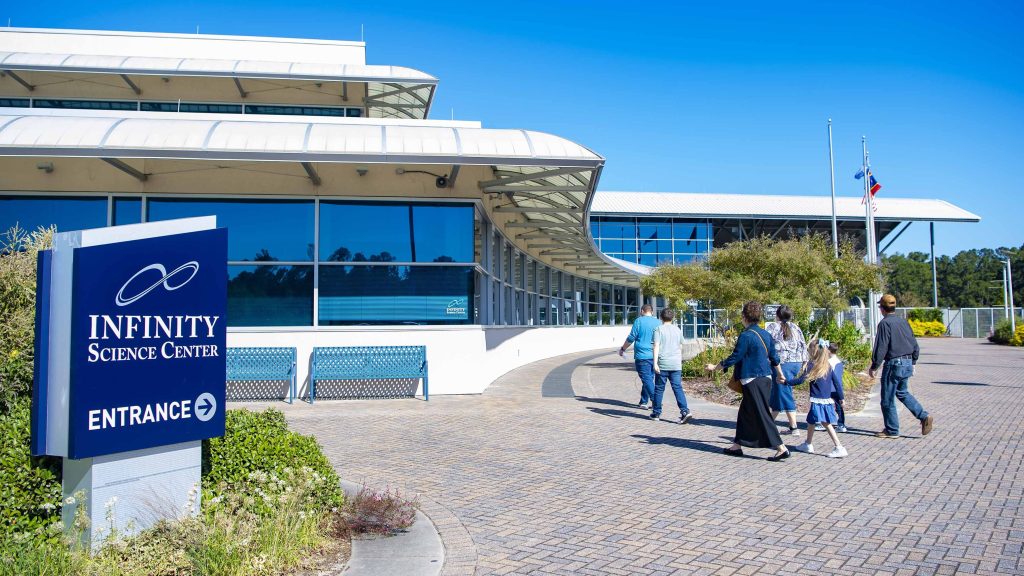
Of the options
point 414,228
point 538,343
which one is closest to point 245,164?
point 414,228

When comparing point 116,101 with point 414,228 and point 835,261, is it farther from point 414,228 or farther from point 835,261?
point 835,261

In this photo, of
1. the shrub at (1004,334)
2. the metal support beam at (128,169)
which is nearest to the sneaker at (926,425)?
the metal support beam at (128,169)

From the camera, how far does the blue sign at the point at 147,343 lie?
4.39 metres

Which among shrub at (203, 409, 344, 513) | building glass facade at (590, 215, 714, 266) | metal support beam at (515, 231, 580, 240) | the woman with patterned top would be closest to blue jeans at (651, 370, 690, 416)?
the woman with patterned top

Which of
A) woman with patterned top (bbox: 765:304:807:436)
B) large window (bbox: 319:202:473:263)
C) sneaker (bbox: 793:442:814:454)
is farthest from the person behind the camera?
large window (bbox: 319:202:473:263)

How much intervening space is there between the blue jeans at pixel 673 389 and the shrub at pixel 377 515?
19.4ft

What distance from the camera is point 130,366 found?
4.60 m

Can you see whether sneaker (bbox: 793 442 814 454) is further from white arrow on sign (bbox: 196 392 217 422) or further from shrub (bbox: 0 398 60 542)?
shrub (bbox: 0 398 60 542)

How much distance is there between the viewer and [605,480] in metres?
7.32

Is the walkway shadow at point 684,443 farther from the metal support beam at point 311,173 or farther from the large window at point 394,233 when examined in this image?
the metal support beam at point 311,173

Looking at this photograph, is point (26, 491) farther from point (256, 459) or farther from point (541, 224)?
point (541, 224)

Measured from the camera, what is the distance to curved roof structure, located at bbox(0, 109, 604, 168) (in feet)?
37.5

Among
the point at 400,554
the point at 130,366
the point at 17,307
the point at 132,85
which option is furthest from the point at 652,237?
the point at 130,366

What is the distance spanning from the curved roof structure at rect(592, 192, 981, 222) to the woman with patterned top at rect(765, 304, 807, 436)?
37323 mm
